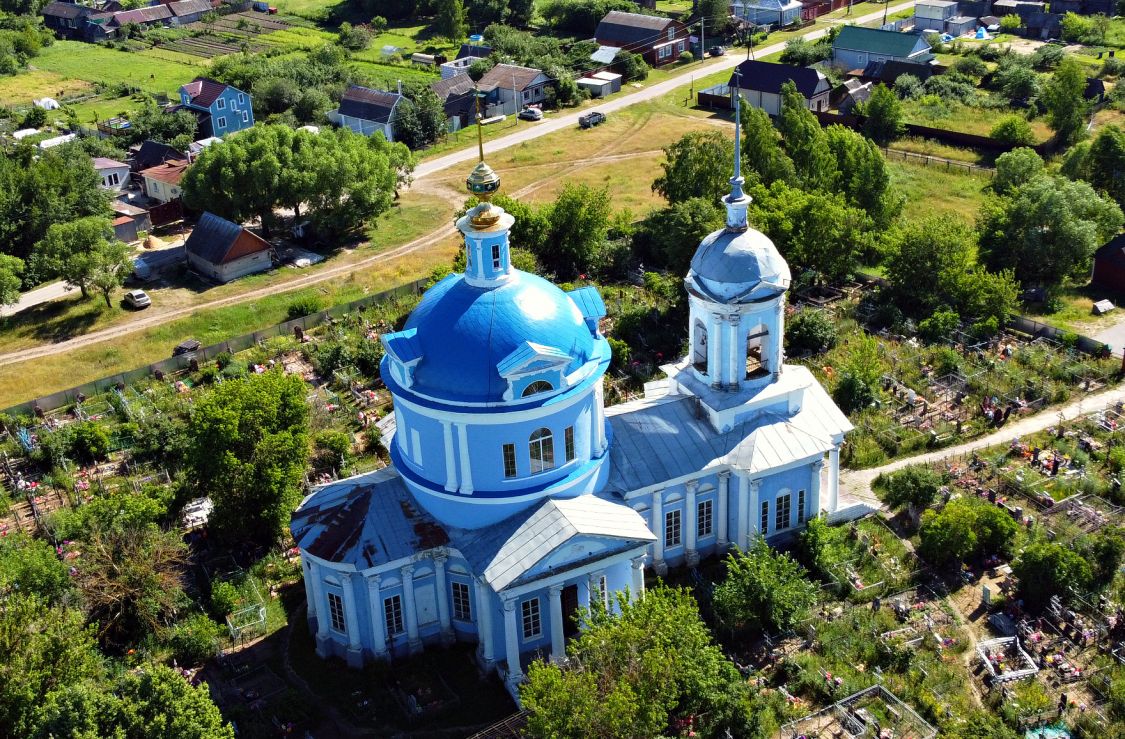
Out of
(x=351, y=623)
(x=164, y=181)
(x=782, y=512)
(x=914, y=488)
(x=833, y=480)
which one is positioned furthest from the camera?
(x=164, y=181)

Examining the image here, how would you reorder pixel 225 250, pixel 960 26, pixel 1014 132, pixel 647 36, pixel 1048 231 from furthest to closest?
1. pixel 960 26
2. pixel 647 36
3. pixel 1014 132
4. pixel 225 250
5. pixel 1048 231

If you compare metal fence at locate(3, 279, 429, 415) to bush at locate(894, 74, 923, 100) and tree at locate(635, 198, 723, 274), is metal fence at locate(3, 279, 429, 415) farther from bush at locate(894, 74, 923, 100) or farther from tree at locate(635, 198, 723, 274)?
bush at locate(894, 74, 923, 100)

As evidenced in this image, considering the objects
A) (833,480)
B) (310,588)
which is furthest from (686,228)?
(310,588)

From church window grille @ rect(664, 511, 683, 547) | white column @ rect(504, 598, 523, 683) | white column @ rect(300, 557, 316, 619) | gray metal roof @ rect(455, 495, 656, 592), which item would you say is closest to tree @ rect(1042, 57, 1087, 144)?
church window grille @ rect(664, 511, 683, 547)

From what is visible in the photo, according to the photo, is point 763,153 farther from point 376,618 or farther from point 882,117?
point 376,618

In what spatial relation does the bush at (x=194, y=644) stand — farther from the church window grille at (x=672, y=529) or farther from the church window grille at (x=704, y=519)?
the church window grille at (x=704, y=519)

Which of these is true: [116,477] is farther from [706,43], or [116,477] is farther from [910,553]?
[706,43]
